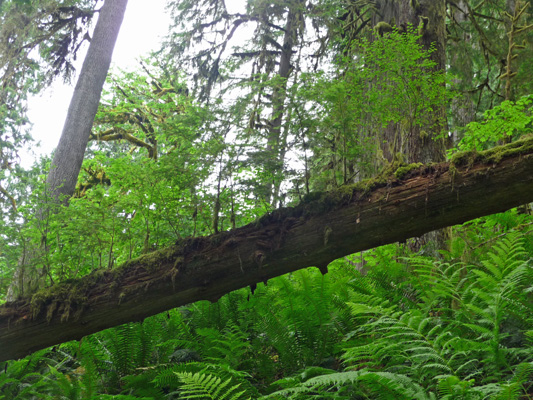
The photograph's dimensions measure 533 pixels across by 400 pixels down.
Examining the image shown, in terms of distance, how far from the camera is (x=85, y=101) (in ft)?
27.7

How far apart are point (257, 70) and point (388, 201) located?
28.4 feet

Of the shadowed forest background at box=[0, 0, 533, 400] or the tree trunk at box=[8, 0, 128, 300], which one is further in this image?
the tree trunk at box=[8, 0, 128, 300]

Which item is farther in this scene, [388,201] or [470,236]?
[470,236]

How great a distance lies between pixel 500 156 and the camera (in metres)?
2.97

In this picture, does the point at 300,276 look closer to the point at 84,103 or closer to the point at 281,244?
the point at 281,244

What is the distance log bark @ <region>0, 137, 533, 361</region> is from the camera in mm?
3000

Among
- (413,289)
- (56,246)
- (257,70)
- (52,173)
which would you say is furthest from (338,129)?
(257,70)

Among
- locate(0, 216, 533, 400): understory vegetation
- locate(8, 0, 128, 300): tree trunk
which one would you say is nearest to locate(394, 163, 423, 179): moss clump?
locate(0, 216, 533, 400): understory vegetation

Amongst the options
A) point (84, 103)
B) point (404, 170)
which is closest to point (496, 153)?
point (404, 170)

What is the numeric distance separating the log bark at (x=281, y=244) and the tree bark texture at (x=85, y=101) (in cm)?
437

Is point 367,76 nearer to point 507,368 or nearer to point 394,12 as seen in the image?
point 394,12

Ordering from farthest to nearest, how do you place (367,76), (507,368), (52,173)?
(52,173)
(367,76)
(507,368)

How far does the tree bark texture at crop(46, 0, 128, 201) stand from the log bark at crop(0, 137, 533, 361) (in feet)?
14.3

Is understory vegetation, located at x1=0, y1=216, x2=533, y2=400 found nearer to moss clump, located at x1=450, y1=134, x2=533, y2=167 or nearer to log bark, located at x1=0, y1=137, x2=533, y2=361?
log bark, located at x1=0, y1=137, x2=533, y2=361
